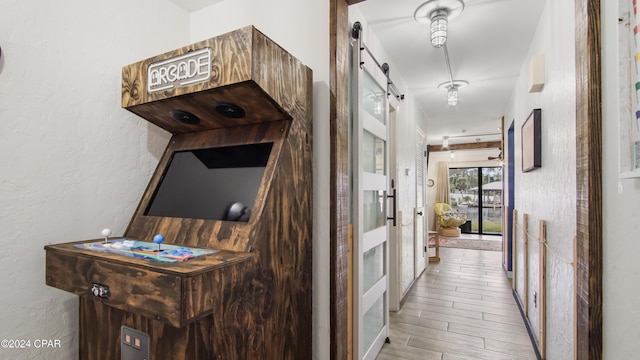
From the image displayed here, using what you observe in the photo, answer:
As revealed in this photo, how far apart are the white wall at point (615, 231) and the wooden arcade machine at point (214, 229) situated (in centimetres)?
110

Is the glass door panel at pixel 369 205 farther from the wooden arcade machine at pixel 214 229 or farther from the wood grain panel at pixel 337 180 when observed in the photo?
the wooden arcade machine at pixel 214 229

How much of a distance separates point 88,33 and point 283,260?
1481 millimetres

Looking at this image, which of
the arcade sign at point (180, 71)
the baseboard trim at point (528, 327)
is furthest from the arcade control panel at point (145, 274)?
the baseboard trim at point (528, 327)

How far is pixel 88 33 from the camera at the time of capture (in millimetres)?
1498

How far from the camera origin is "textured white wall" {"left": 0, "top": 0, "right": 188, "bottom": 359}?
124 cm

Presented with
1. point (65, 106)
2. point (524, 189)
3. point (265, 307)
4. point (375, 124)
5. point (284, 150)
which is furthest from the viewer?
point (524, 189)

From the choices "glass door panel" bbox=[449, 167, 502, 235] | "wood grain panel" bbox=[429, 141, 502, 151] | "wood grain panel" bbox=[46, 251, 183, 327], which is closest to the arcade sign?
"wood grain panel" bbox=[46, 251, 183, 327]

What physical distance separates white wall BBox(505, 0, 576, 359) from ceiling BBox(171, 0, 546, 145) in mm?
212

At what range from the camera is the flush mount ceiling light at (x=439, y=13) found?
2.01 meters

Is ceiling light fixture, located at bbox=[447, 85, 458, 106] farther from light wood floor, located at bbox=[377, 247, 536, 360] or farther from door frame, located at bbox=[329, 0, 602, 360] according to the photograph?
door frame, located at bbox=[329, 0, 602, 360]

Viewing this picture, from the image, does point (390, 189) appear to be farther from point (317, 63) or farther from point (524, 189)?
point (317, 63)

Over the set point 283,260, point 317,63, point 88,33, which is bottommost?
point 283,260

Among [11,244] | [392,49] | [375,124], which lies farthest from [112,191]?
[392,49]

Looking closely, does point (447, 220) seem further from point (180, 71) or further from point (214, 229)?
point (180, 71)
